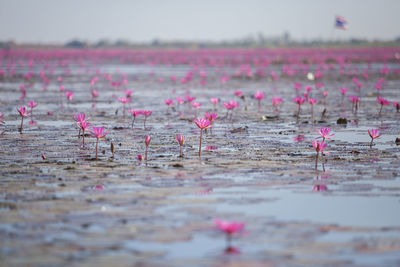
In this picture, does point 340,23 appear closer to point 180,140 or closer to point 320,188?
point 180,140

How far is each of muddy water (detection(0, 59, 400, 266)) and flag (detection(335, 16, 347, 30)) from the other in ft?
106

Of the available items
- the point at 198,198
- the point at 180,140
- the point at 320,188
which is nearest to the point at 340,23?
the point at 180,140

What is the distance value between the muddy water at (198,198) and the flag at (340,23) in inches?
1276

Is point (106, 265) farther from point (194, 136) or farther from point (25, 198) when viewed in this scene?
point (194, 136)

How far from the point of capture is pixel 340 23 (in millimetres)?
41250

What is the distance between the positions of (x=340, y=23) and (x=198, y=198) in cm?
3849

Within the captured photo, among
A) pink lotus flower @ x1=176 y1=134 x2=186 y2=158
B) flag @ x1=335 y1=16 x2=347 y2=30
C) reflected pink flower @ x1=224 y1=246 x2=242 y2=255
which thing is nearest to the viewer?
reflected pink flower @ x1=224 y1=246 x2=242 y2=255

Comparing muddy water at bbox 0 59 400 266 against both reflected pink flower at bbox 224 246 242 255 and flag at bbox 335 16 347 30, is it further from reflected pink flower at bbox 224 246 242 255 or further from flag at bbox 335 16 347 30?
flag at bbox 335 16 347 30

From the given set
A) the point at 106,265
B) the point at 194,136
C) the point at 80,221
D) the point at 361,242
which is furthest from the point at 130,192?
the point at 194,136

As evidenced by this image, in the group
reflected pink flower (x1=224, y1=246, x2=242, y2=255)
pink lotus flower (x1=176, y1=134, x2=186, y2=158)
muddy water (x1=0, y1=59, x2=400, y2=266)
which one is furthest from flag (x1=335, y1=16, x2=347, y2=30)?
reflected pink flower (x1=224, y1=246, x2=242, y2=255)

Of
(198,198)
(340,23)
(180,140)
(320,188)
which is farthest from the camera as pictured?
(340,23)

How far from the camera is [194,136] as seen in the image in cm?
912

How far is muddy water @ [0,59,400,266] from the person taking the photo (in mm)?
3875

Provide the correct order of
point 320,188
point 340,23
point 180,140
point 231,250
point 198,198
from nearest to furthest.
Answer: point 231,250 < point 198,198 < point 320,188 < point 180,140 < point 340,23
